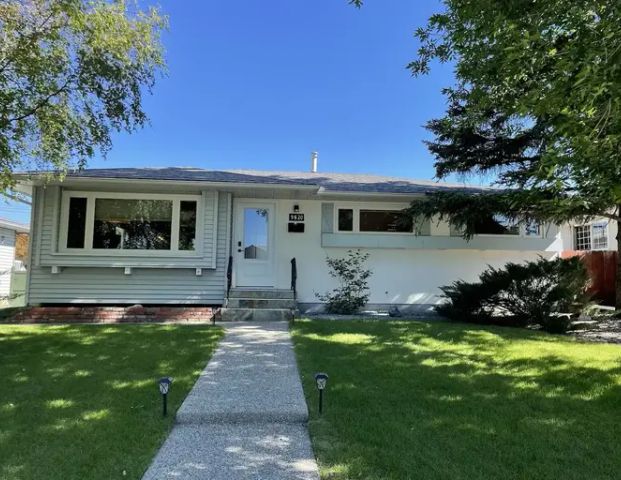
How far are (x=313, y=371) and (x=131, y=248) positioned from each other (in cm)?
644

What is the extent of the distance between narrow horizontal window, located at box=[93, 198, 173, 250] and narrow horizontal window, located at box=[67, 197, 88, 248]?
28 centimetres

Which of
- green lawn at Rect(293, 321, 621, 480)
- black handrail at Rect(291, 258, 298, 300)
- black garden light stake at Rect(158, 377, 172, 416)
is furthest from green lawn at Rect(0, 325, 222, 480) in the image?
black handrail at Rect(291, 258, 298, 300)

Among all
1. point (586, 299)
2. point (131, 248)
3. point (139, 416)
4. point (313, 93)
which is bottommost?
point (139, 416)

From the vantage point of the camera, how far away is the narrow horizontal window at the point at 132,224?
9805 mm

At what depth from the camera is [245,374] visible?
5078 millimetres

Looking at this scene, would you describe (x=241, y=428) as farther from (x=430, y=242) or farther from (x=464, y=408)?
(x=430, y=242)

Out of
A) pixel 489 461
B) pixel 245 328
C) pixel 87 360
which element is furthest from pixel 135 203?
pixel 489 461

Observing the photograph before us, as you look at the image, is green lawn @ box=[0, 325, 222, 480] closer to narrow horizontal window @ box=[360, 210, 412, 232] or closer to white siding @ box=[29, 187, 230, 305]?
white siding @ box=[29, 187, 230, 305]

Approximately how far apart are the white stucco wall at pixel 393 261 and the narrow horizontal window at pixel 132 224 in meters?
2.71

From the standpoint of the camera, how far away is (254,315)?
348 inches

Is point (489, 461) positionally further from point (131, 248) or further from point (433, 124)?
point (433, 124)

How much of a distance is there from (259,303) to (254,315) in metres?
0.42

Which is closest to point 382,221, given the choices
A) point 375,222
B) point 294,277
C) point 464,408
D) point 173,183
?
point 375,222

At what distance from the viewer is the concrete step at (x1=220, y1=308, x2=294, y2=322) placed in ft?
28.9
